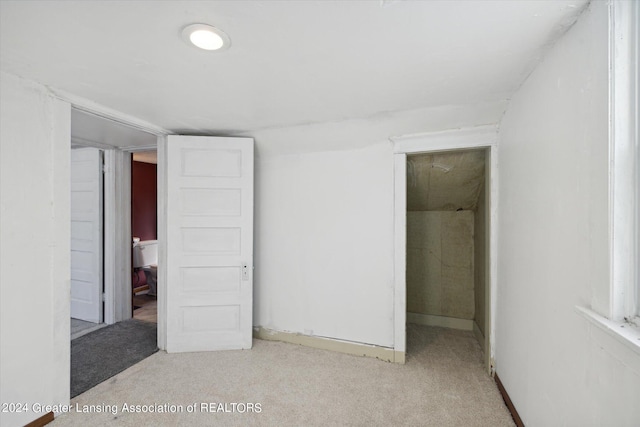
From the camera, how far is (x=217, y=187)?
2713 mm

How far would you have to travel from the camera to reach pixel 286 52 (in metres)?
1.41

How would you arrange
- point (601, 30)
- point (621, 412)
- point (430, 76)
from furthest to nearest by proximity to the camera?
point (430, 76) → point (601, 30) → point (621, 412)

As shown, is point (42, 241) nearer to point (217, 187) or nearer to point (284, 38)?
point (217, 187)

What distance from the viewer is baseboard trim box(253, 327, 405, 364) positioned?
8.33ft

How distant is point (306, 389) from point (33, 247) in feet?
6.74

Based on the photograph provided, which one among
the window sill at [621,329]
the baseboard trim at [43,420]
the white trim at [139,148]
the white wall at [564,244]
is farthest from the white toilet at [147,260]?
the window sill at [621,329]

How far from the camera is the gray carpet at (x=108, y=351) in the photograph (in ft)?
7.52

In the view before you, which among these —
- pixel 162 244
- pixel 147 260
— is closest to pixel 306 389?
pixel 162 244

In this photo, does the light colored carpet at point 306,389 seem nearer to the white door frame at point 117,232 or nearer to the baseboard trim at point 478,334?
the baseboard trim at point 478,334

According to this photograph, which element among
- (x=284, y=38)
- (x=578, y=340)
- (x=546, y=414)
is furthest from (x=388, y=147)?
(x=546, y=414)

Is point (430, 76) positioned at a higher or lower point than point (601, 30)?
higher

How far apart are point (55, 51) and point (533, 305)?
2.84 meters

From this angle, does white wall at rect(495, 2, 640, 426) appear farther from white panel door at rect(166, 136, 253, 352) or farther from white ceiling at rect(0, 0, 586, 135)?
white panel door at rect(166, 136, 253, 352)

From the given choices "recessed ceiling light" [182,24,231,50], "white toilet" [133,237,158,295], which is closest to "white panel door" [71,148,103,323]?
"white toilet" [133,237,158,295]
